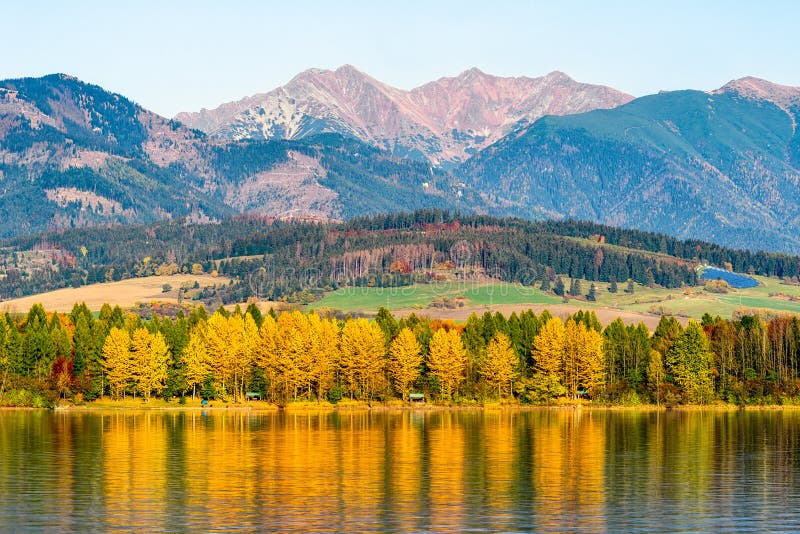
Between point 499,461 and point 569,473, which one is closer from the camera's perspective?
point 569,473

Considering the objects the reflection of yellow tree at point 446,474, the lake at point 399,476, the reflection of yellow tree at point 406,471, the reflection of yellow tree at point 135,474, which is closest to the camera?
the lake at point 399,476

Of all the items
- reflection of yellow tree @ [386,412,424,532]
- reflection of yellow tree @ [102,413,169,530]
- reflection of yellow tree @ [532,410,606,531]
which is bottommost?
reflection of yellow tree @ [532,410,606,531]

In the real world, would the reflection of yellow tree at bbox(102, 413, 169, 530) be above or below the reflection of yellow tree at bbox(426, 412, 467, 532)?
above

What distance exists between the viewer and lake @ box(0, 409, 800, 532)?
286 feet

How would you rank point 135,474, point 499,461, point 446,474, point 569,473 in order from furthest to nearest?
1. point 499,461
2. point 569,473
3. point 446,474
4. point 135,474

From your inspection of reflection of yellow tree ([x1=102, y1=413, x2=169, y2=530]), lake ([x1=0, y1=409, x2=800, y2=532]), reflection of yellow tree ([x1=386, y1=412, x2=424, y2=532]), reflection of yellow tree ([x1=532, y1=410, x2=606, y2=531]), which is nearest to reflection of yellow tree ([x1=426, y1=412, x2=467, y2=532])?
lake ([x1=0, y1=409, x2=800, y2=532])

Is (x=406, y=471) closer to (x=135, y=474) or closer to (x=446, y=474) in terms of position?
(x=446, y=474)

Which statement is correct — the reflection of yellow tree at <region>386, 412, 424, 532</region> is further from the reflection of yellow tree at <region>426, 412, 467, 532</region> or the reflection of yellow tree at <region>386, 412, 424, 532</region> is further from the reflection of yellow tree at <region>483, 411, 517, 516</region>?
the reflection of yellow tree at <region>483, 411, 517, 516</region>

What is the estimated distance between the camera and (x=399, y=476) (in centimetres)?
11119

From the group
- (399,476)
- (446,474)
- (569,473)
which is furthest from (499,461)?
(399,476)

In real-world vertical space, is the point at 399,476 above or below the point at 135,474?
below

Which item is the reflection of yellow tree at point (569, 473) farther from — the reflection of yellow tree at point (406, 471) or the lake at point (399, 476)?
the reflection of yellow tree at point (406, 471)

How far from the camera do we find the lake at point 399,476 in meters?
87.1

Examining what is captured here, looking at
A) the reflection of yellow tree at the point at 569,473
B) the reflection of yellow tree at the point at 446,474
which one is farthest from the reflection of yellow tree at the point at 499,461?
the reflection of yellow tree at the point at 569,473
